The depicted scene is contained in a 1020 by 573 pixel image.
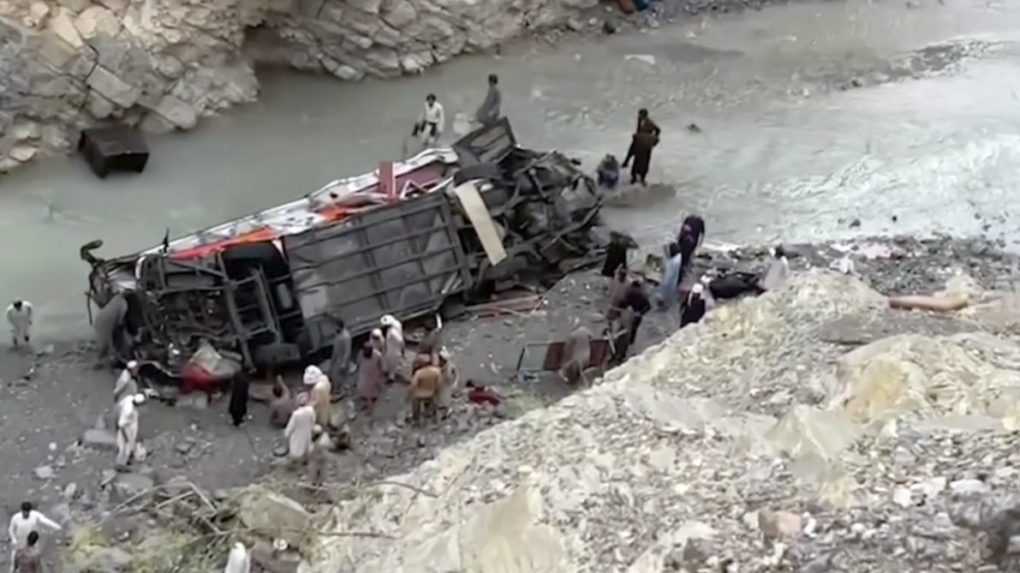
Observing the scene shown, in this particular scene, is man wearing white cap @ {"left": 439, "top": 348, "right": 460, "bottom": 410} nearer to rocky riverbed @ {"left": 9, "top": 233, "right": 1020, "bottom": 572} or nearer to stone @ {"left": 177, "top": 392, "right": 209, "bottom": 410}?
rocky riverbed @ {"left": 9, "top": 233, "right": 1020, "bottom": 572}

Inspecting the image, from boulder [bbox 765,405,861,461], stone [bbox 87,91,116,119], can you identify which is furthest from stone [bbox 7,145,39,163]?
boulder [bbox 765,405,861,461]

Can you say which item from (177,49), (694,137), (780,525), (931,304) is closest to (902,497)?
(780,525)

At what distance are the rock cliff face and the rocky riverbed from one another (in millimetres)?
5488

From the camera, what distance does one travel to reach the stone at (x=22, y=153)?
18.4 m

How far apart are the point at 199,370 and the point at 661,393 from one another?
5620 millimetres

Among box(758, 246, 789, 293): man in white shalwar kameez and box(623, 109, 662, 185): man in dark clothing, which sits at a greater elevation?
box(623, 109, 662, 185): man in dark clothing

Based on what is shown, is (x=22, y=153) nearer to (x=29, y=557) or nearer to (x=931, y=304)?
(x=29, y=557)

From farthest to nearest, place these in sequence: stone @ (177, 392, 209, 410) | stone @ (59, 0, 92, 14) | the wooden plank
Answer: stone @ (59, 0, 92, 14), the wooden plank, stone @ (177, 392, 209, 410)

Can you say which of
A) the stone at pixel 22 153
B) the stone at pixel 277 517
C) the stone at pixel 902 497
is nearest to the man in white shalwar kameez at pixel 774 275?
the stone at pixel 277 517

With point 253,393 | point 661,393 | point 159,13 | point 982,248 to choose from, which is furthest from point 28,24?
point 982,248

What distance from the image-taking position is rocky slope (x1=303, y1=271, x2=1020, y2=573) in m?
7.71

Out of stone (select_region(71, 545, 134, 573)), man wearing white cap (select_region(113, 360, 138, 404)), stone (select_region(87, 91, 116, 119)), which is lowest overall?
stone (select_region(71, 545, 134, 573))

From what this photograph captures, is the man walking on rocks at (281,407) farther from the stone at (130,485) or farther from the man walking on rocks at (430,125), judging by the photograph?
the man walking on rocks at (430,125)

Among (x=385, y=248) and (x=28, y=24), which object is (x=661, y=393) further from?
(x=28, y=24)
